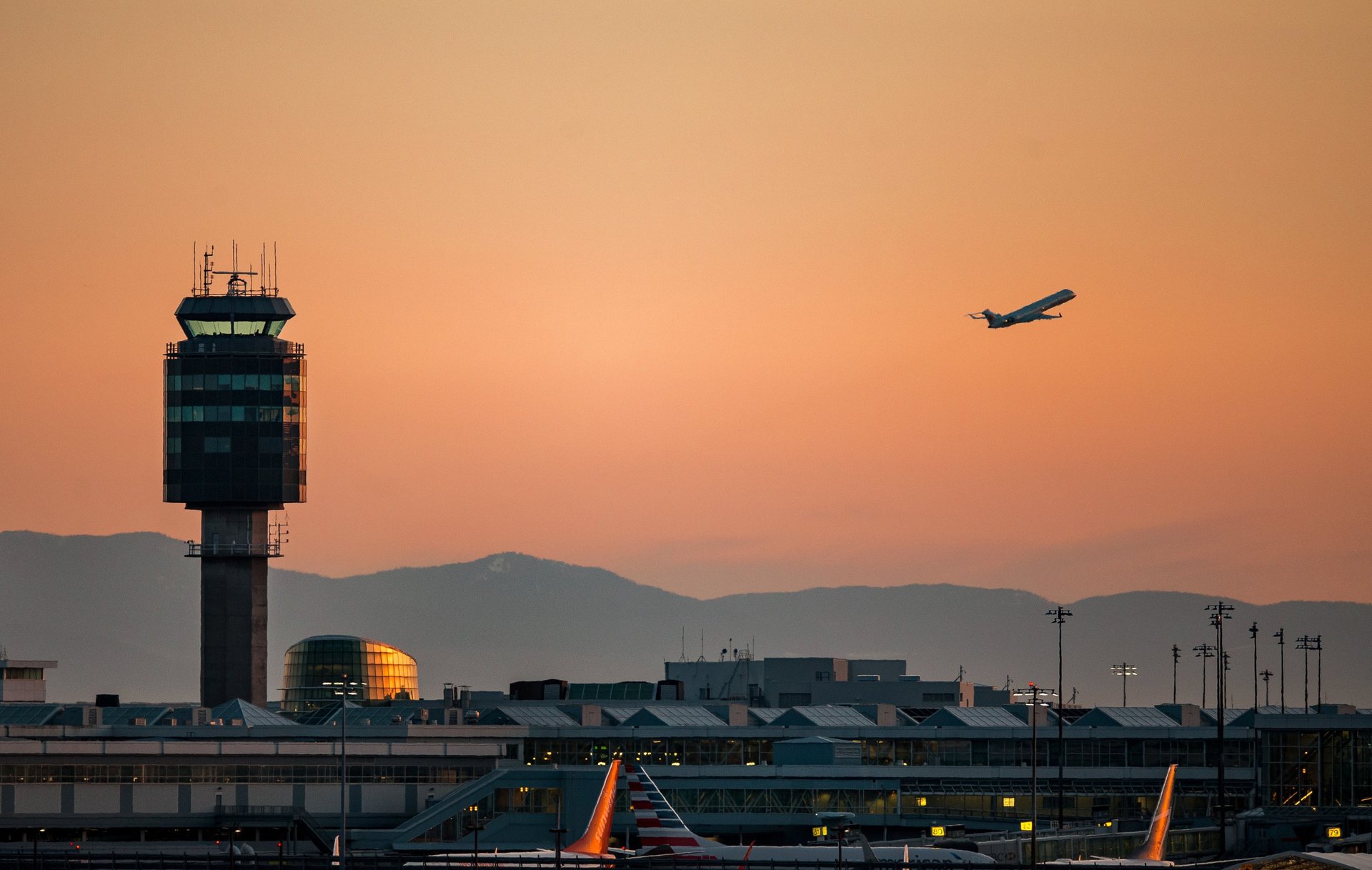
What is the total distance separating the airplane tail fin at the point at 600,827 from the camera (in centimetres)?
13375

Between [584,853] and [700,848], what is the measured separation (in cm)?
688

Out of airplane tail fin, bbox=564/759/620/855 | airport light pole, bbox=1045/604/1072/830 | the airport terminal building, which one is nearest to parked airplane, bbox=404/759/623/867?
airplane tail fin, bbox=564/759/620/855

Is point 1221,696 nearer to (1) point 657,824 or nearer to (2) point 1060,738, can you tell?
(2) point 1060,738

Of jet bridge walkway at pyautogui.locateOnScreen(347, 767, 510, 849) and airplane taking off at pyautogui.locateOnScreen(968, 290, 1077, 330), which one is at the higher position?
airplane taking off at pyautogui.locateOnScreen(968, 290, 1077, 330)

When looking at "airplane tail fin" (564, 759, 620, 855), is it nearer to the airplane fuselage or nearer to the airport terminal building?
the airplane fuselage

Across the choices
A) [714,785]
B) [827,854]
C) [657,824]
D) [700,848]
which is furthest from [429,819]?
[827,854]

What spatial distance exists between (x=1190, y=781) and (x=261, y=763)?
262 ft

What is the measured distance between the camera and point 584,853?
133 meters

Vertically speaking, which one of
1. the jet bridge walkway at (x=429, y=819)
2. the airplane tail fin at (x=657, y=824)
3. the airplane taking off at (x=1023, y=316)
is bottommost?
the jet bridge walkway at (x=429, y=819)

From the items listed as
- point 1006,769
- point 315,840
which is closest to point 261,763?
point 315,840

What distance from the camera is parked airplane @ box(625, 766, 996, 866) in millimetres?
124500

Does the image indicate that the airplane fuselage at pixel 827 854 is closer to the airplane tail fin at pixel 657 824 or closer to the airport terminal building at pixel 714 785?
the airplane tail fin at pixel 657 824

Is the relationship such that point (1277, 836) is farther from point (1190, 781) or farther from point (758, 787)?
point (758, 787)

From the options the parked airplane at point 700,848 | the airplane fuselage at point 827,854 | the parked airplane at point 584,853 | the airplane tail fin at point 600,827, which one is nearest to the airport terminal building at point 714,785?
the airplane tail fin at point 600,827
